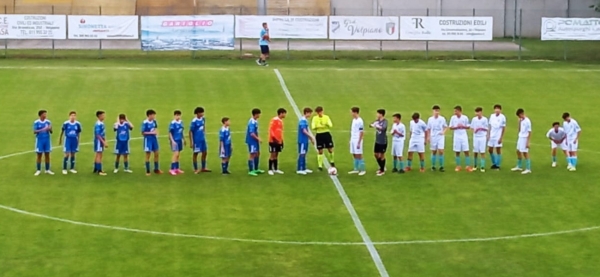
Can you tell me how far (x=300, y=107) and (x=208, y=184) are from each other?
12.9 meters

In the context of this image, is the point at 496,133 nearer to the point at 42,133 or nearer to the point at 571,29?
the point at 42,133

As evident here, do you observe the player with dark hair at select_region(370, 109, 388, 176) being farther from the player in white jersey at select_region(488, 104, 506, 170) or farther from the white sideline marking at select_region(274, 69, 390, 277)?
the player in white jersey at select_region(488, 104, 506, 170)

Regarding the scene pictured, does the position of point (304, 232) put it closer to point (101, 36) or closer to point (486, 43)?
point (101, 36)

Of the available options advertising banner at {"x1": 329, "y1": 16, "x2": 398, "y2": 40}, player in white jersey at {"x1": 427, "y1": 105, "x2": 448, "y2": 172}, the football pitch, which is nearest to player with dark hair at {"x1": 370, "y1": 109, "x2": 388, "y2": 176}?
the football pitch

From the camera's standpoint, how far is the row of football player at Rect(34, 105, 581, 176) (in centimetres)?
2930

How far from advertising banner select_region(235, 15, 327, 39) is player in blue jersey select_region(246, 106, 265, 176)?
2363cm

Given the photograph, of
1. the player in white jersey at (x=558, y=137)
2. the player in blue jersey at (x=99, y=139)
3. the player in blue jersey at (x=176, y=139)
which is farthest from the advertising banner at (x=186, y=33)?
the player in white jersey at (x=558, y=137)

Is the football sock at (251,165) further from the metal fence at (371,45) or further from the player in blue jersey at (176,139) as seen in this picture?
the metal fence at (371,45)

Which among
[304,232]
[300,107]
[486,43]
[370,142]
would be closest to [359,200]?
[304,232]

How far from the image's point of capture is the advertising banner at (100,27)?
172ft

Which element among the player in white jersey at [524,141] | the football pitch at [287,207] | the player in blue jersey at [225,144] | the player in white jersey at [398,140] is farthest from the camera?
the player in white jersey at [524,141]

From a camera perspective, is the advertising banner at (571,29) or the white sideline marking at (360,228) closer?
the white sideline marking at (360,228)

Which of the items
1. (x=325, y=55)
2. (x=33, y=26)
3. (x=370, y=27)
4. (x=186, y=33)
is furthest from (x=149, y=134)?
(x=325, y=55)

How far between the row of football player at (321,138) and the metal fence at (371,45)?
Answer: 24079mm
